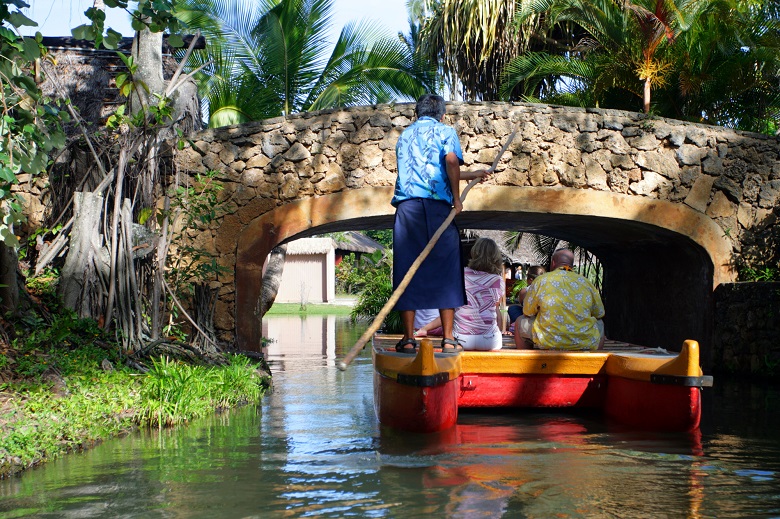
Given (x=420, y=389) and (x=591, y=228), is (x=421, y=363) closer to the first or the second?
→ (x=420, y=389)

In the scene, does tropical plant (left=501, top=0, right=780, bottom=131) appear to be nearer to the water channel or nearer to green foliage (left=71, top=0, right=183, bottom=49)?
the water channel

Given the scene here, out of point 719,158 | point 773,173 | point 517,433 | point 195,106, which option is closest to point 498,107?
point 719,158

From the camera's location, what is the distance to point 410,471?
4660mm

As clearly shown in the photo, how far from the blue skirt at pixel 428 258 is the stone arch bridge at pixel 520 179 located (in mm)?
3694

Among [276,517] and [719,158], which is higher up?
[719,158]

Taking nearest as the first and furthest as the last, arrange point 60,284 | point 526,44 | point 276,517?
point 276,517 → point 60,284 → point 526,44

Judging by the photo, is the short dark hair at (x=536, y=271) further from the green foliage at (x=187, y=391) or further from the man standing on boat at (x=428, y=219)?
the man standing on boat at (x=428, y=219)

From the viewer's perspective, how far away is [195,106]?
1184 cm

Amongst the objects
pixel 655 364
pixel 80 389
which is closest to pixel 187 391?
pixel 80 389

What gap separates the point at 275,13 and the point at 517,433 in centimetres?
1203

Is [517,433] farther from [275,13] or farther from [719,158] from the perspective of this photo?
[275,13]

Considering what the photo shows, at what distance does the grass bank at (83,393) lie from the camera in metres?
5.02

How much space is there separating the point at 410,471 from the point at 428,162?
2.36m

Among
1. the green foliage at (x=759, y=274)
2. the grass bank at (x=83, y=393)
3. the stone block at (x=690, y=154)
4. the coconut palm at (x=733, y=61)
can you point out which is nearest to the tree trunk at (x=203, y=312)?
the grass bank at (x=83, y=393)
